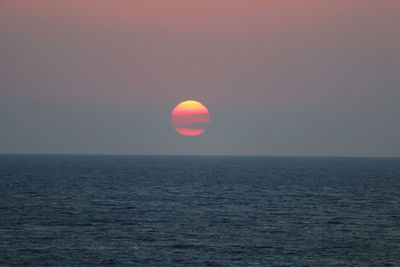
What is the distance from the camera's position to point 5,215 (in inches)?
2608

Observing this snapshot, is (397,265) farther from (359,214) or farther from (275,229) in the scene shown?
(359,214)

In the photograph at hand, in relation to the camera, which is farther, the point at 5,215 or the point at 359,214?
the point at 359,214

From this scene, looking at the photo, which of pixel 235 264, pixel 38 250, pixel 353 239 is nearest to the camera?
pixel 235 264

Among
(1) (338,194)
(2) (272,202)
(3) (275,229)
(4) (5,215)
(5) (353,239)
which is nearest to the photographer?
(5) (353,239)

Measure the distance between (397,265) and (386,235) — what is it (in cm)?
1347

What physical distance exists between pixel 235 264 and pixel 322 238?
14.4 m

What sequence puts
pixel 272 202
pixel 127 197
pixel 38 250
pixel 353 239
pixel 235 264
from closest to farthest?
pixel 235 264 < pixel 38 250 < pixel 353 239 < pixel 272 202 < pixel 127 197

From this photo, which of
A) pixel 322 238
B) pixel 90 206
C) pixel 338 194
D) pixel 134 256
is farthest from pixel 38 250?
pixel 338 194

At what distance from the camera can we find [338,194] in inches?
4060

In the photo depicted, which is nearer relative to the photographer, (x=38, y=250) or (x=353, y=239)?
(x=38, y=250)

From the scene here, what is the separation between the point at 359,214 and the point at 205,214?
66.9ft

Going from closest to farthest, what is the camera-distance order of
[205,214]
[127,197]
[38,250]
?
[38,250] < [205,214] < [127,197]

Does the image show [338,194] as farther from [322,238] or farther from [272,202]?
[322,238]

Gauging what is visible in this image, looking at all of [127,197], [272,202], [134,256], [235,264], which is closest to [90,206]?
[127,197]
